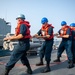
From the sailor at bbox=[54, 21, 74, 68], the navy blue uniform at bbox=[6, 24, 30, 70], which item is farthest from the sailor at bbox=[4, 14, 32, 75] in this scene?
the sailor at bbox=[54, 21, 74, 68]

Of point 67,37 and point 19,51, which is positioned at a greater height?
point 67,37

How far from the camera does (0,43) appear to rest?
13.9 meters

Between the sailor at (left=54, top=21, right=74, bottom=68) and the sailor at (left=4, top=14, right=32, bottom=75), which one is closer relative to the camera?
the sailor at (left=4, top=14, right=32, bottom=75)

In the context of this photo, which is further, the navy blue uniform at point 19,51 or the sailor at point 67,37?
the sailor at point 67,37

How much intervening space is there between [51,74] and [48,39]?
1167 mm

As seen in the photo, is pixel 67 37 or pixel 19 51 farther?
pixel 67 37

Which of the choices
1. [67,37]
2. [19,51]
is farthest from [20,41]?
[67,37]

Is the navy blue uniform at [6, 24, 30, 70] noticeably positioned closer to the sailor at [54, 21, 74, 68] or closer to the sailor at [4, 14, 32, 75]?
the sailor at [4, 14, 32, 75]

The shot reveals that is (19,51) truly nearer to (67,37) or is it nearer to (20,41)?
(20,41)

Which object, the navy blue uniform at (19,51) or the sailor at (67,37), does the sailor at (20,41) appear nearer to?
the navy blue uniform at (19,51)

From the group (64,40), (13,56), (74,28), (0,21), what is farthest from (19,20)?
(0,21)

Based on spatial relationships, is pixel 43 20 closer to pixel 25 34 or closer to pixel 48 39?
pixel 48 39

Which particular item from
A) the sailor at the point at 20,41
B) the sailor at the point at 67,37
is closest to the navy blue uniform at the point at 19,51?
the sailor at the point at 20,41

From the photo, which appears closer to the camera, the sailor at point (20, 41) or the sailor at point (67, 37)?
the sailor at point (20, 41)
